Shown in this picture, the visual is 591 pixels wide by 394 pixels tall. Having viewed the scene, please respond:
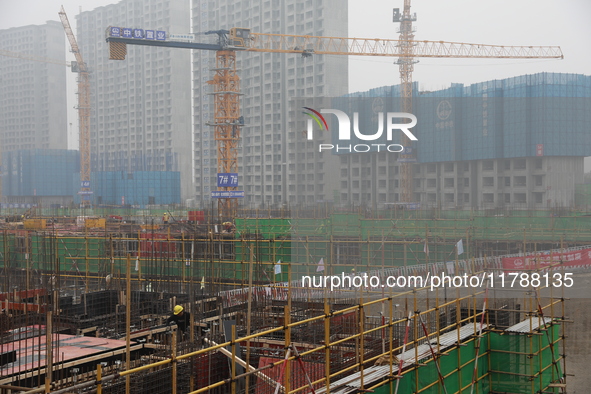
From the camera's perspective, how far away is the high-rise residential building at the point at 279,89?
22219 mm

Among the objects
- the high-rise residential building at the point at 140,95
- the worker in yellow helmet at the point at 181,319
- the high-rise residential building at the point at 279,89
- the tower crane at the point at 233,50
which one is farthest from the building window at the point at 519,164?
the high-rise residential building at the point at 140,95

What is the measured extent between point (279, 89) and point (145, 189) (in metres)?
30.7

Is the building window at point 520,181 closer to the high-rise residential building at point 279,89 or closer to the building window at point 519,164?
the building window at point 519,164

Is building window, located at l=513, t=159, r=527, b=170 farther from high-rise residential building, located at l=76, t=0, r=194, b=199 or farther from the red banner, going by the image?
high-rise residential building, located at l=76, t=0, r=194, b=199

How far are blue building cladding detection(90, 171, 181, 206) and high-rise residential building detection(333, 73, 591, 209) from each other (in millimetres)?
50365

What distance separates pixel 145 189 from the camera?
72.2 m

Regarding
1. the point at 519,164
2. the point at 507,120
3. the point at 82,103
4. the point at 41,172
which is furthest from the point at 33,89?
the point at 519,164

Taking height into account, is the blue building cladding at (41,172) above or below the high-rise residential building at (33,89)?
below

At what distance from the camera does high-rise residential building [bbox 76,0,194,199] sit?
243ft

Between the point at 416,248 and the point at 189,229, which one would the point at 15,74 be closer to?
the point at 189,229

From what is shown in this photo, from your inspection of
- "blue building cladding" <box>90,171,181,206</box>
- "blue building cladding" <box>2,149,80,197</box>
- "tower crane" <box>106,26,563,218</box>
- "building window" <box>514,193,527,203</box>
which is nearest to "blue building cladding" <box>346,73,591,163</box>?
"building window" <box>514,193,527,203</box>

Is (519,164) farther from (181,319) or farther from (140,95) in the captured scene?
(140,95)

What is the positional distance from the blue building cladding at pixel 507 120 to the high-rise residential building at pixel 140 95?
169ft

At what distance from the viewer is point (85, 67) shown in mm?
78062
